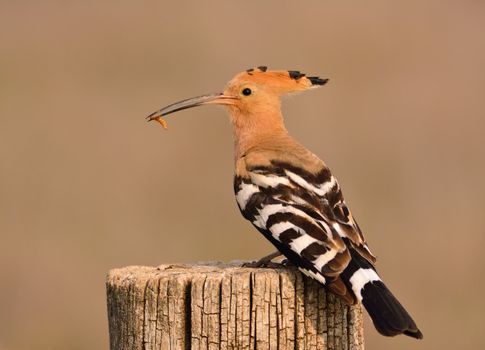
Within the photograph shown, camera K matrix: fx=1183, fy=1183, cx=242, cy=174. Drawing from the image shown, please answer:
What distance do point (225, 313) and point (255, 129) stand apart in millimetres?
1864

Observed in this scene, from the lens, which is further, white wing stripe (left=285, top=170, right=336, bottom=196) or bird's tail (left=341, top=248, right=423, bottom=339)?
white wing stripe (left=285, top=170, right=336, bottom=196)

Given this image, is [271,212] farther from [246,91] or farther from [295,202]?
[246,91]

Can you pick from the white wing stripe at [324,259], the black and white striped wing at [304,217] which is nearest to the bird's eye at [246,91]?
the black and white striped wing at [304,217]

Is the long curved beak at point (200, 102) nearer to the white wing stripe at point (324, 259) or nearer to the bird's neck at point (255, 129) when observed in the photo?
the bird's neck at point (255, 129)

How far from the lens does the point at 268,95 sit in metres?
5.00

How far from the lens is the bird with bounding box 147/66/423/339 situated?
3.41 metres

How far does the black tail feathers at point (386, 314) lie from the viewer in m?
3.34

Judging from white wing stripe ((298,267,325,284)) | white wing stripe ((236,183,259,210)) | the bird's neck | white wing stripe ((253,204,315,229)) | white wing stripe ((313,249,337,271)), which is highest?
the bird's neck

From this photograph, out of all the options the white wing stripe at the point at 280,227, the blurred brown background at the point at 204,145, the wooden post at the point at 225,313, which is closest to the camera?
the wooden post at the point at 225,313

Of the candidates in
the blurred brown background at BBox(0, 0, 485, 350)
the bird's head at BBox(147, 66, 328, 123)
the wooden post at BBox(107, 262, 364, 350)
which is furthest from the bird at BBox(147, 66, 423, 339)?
the blurred brown background at BBox(0, 0, 485, 350)

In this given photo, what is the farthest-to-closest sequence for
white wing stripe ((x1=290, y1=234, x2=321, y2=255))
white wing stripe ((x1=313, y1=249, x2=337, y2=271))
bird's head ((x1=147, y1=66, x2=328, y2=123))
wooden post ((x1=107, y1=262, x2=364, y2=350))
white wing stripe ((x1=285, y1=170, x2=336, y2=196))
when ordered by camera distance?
bird's head ((x1=147, y1=66, x2=328, y2=123)) → white wing stripe ((x1=285, y1=170, x2=336, y2=196)) → white wing stripe ((x1=290, y1=234, x2=321, y2=255)) → white wing stripe ((x1=313, y1=249, x2=337, y2=271)) → wooden post ((x1=107, y1=262, x2=364, y2=350))

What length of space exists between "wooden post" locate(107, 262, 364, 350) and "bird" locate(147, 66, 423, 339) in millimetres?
106

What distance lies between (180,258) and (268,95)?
2.25 metres

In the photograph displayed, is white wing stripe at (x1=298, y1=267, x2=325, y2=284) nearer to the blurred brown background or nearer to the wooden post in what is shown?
the wooden post
